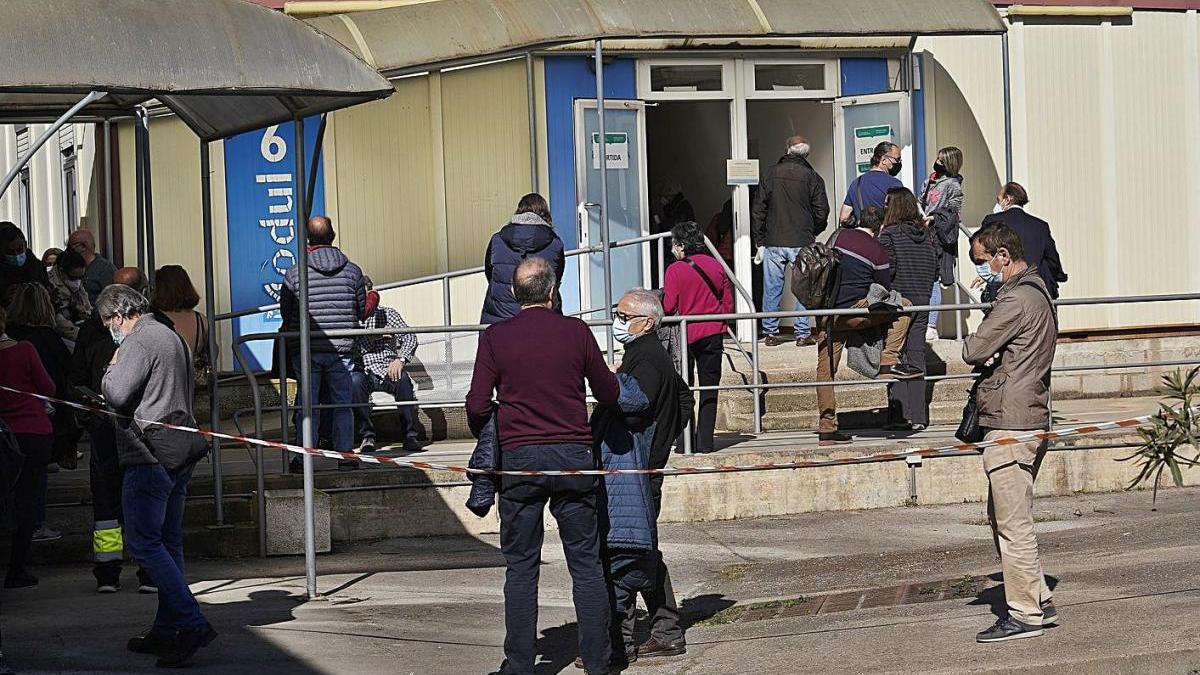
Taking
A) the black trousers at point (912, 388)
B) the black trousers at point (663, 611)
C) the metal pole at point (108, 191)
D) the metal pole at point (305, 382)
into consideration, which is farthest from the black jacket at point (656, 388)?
the metal pole at point (108, 191)

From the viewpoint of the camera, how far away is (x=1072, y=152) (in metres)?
16.2

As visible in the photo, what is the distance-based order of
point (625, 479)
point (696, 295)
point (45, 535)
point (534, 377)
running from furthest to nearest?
point (696, 295) < point (45, 535) < point (625, 479) < point (534, 377)

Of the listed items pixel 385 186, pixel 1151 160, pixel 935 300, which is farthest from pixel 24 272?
pixel 1151 160

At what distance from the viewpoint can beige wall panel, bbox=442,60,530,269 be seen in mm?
14961

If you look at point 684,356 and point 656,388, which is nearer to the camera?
point 656,388

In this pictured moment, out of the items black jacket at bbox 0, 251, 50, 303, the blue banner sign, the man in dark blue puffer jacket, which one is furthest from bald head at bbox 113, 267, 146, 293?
the blue banner sign

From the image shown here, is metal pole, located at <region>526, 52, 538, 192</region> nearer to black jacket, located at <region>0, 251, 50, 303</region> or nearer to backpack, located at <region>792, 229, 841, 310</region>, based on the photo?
backpack, located at <region>792, 229, 841, 310</region>

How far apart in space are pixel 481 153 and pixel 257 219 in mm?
2068

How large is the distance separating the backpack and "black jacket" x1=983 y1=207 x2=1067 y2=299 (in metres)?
1.21

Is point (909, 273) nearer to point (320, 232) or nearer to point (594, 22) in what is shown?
point (594, 22)

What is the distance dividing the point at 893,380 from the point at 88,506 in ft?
18.3

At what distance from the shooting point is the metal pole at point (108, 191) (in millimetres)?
16016

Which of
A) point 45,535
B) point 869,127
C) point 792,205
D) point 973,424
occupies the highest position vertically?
point 869,127

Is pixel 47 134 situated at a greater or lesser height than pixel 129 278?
greater
